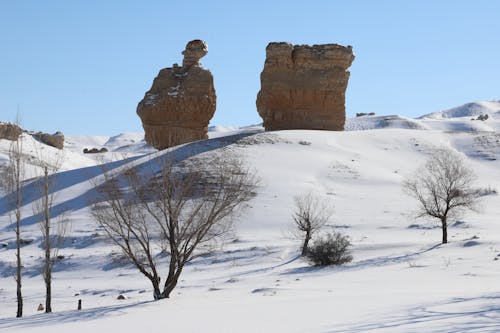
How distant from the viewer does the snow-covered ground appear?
1091 cm

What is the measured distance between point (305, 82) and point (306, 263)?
1095 inches

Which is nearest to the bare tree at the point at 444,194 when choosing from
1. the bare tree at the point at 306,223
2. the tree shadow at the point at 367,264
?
the tree shadow at the point at 367,264

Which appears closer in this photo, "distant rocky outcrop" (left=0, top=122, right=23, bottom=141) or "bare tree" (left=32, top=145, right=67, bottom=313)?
"bare tree" (left=32, top=145, right=67, bottom=313)

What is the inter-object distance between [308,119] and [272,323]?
4006 cm

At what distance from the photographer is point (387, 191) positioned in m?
35.2

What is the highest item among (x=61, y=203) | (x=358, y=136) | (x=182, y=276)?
(x=358, y=136)

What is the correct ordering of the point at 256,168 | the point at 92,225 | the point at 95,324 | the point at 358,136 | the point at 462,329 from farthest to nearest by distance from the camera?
1. the point at 358,136
2. the point at 256,168
3. the point at 92,225
4. the point at 95,324
5. the point at 462,329

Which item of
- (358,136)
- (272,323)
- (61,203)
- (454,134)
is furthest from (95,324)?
(454,134)

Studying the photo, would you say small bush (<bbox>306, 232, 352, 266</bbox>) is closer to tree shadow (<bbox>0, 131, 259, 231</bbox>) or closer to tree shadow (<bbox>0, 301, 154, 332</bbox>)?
tree shadow (<bbox>0, 301, 154, 332</bbox>)

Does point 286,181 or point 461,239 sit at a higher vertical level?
point 286,181

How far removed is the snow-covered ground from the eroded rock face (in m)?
3.09

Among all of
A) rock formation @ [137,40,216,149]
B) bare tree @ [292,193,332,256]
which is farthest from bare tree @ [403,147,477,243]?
rock formation @ [137,40,216,149]

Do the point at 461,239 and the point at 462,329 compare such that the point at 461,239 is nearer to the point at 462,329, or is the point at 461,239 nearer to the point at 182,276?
the point at 182,276

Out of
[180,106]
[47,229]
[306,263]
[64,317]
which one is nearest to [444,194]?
[306,263]
